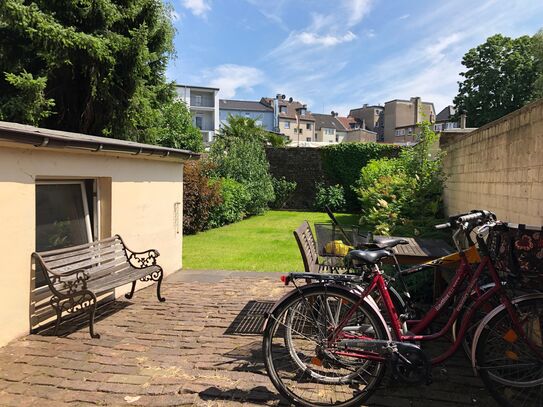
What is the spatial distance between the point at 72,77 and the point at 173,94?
416 centimetres

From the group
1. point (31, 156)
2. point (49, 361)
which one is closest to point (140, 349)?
point (49, 361)

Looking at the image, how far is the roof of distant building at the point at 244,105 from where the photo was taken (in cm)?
7544

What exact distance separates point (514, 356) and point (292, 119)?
245 ft

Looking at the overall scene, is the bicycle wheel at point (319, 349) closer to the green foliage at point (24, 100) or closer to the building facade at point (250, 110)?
the green foliage at point (24, 100)

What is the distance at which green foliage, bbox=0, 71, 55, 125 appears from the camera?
1083cm

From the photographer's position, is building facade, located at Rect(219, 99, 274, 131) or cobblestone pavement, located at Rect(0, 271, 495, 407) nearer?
cobblestone pavement, located at Rect(0, 271, 495, 407)

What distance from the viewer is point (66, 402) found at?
2.93 m

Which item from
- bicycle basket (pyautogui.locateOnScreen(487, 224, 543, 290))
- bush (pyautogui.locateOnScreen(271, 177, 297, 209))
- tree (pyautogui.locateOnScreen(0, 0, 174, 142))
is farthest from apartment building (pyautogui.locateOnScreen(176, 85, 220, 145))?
bicycle basket (pyautogui.locateOnScreen(487, 224, 543, 290))

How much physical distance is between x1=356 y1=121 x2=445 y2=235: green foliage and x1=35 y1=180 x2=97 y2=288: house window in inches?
201

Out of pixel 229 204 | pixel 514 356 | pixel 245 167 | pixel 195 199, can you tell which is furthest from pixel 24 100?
pixel 514 356

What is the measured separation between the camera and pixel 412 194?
30.6ft

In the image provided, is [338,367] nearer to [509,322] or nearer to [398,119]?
[509,322]

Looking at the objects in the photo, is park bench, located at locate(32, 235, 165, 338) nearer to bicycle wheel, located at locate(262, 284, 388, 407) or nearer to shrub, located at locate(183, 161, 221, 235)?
bicycle wheel, located at locate(262, 284, 388, 407)

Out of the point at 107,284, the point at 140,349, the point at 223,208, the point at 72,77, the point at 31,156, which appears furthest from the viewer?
the point at 223,208
